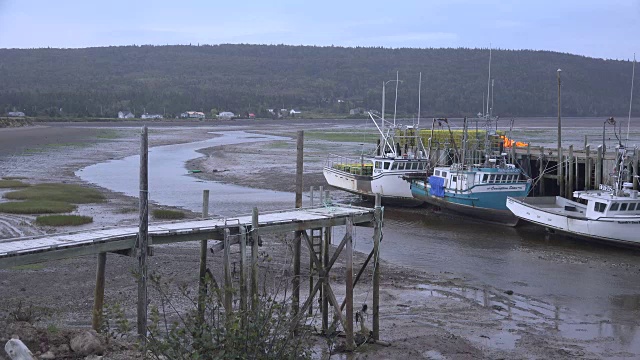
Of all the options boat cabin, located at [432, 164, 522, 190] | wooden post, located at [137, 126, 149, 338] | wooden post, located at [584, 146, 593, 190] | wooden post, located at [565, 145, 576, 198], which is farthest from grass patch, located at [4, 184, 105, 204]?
wooden post, located at [137, 126, 149, 338]

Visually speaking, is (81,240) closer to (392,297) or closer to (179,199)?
(392,297)

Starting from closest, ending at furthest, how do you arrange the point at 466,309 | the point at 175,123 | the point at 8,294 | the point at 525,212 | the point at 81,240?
the point at 81,240 → the point at 8,294 → the point at 466,309 → the point at 525,212 → the point at 175,123

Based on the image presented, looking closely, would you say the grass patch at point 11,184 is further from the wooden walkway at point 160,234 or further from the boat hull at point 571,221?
the wooden walkway at point 160,234

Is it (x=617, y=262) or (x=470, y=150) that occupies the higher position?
(x=470, y=150)

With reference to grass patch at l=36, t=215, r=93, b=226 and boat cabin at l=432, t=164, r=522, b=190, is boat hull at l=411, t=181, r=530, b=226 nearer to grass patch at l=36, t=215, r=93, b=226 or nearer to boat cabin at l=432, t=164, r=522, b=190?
boat cabin at l=432, t=164, r=522, b=190

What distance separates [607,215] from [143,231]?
23127 mm

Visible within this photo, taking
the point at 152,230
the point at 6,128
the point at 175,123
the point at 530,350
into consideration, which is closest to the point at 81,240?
the point at 152,230

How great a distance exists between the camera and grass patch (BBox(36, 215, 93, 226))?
3282 centimetres

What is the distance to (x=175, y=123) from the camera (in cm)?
15625

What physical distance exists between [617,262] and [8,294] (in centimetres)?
2141

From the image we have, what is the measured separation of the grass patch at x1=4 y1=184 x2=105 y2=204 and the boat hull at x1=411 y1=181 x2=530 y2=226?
17.9 metres

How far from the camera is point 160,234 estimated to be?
1667cm

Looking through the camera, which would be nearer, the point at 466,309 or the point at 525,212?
the point at 466,309

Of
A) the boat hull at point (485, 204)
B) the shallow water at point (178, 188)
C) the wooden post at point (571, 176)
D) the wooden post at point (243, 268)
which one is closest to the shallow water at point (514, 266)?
the shallow water at point (178, 188)
